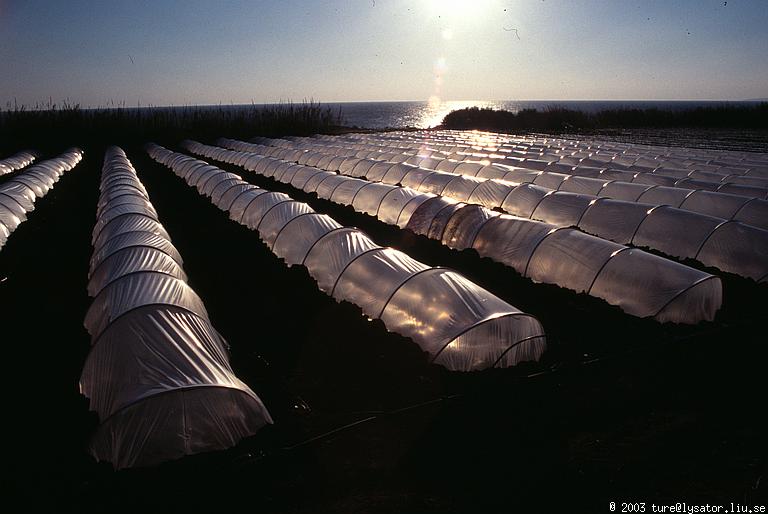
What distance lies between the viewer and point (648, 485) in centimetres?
611

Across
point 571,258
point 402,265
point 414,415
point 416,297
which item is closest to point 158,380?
point 414,415

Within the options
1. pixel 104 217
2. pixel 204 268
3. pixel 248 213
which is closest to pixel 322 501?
pixel 204 268

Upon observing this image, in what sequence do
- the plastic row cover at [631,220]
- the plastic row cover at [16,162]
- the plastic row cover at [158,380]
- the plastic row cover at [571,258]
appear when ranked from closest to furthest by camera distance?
the plastic row cover at [158,380], the plastic row cover at [571,258], the plastic row cover at [631,220], the plastic row cover at [16,162]

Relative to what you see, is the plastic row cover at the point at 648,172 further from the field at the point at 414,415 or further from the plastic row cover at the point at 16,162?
the plastic row cover at the point at 16,162

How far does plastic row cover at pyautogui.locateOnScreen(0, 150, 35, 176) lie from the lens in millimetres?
27538

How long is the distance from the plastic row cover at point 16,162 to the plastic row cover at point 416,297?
22.0 meters

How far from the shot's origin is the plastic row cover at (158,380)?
632cm

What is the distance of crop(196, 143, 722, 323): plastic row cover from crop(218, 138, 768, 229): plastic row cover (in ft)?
22.3

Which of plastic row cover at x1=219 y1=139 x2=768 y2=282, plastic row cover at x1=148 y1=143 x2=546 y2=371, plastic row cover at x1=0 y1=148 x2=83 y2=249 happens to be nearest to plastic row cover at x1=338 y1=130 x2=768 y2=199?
plastic row cover at x1=219 y1=139 x2=768 y2=282

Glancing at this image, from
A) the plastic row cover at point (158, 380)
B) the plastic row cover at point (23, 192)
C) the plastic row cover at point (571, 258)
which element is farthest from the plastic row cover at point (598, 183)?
the plastic row cover at point (158, 380)

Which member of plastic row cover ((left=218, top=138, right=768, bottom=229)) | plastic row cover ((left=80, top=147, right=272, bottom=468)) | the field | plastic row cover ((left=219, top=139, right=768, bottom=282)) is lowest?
the field

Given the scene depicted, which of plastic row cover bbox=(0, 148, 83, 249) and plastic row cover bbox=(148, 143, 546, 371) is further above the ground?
plastic row cover bbox=(0, 148, 83, 249)

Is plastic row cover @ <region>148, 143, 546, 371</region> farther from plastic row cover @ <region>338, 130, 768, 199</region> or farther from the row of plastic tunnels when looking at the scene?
plastic row cover @ <region>338, 130, 768, 199</region>

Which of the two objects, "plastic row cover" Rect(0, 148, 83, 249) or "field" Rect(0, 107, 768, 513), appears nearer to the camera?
"field" Rect(0, 107, 768, 513)
